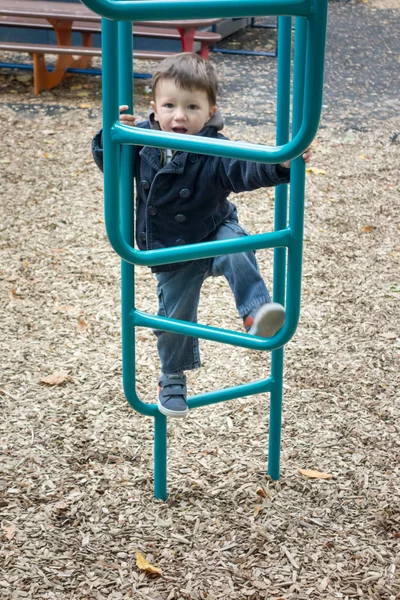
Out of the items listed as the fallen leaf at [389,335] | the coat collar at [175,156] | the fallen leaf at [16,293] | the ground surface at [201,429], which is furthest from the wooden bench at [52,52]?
the coat collar at [175,156]

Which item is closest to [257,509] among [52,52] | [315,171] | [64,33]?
[315,171]

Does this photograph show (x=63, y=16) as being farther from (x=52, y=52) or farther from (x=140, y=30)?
(x=140, y=30)

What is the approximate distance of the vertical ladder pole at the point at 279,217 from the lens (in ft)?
7.01

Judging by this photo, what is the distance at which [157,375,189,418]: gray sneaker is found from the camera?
2463mm

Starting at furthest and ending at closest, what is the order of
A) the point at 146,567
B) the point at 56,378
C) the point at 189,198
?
the point at 56,378
the point at 146,567
the point at 189,198

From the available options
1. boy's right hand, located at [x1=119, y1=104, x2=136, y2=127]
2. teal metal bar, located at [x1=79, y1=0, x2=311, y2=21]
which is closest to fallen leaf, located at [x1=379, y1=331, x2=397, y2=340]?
boy's right hand, located at [x1=119, y1=104, x2=136, y2=127]

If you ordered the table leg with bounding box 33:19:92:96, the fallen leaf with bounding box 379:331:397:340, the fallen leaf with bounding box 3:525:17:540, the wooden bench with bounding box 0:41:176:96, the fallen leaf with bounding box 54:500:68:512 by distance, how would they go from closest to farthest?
the fallen leaf with bounding box 3:525:17:540
the fallen leaf with bounding box 54:500:68:512
the fallen leaf with bounding box 379:331:397:340
the wooden bench with bounding box 0:41:176:96
the table leg with bounding box 33:19:92:96

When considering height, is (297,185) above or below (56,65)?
above

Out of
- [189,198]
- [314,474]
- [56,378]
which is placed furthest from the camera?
[56,378]

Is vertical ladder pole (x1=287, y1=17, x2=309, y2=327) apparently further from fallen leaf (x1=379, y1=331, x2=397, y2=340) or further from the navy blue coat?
fallen leaf (x1=379, y1=331, x2=397, y2=340)

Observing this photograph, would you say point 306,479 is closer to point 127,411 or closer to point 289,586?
point 289,586

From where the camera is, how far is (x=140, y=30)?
24.3 feet

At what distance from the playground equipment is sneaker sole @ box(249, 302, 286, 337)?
2 centimetres

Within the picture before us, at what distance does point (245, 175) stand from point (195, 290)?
435 mm
